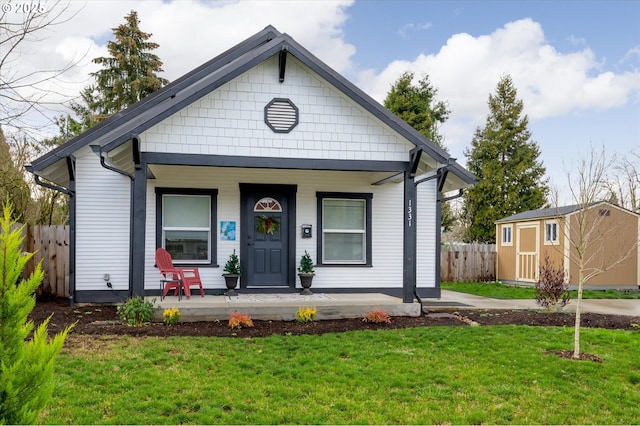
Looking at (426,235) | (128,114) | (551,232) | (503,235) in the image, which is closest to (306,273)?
(426,235)

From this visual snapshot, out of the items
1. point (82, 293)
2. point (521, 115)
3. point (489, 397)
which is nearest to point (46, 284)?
point (82, 293)

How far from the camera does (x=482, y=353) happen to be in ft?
20.9

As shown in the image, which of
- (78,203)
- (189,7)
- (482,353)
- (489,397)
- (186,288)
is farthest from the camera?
(189,7)

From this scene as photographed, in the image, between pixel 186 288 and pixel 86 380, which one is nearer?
pixel 86 380

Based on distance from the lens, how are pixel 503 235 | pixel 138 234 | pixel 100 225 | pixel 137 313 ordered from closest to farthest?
1. pixel 137 313
2. pixel 138 234
3. pixel 100 225
4. pixel 503 235

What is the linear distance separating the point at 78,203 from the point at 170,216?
5.90 ft

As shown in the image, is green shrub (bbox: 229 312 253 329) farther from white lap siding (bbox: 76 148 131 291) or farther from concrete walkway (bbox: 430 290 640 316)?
concrete walkway (bbox: 430 290 640 316)

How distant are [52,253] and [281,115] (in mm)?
6409

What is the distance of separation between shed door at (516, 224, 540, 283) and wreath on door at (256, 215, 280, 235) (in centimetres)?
917

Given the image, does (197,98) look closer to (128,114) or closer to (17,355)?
(128,114)

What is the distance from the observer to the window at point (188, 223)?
10766 mm

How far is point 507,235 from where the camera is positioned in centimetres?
1833

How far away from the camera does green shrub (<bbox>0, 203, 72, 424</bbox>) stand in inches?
89.7

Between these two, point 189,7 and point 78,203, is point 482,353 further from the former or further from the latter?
point 189,7
